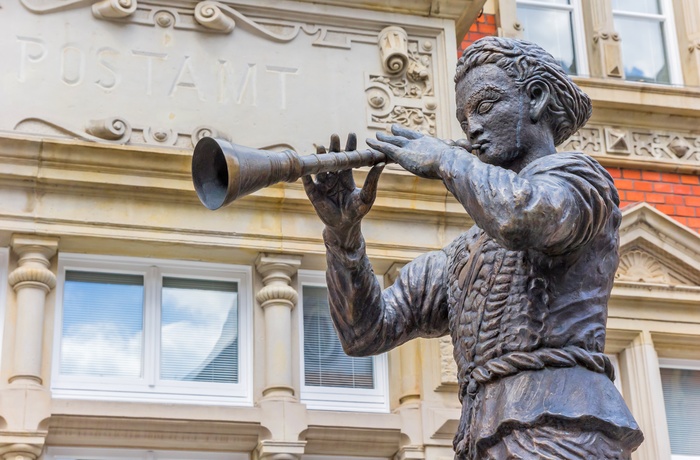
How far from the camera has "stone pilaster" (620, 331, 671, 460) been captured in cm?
952

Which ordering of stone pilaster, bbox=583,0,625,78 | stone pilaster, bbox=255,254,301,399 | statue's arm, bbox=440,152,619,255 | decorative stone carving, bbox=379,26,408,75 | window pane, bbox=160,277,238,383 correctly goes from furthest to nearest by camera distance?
stone pilaster, bbox=583,0,625,78, decorative stone carving, bbox=379,26,408,75, window pane, bbox=160,277,238,383, stone pilaster, bbox=255,254,301,399, statue's arm, bbox=440,152,619,255

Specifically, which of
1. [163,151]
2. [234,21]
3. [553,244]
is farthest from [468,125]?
[234,21]

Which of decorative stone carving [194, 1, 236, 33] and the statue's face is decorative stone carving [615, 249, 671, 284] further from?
the statue's face

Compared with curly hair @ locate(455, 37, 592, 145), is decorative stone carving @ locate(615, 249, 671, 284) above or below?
above

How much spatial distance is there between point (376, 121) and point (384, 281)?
37.0 inches

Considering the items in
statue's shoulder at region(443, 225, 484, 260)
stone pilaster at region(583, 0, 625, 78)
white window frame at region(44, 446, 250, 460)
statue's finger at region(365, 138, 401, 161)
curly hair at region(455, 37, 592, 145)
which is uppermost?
stone pilaster at region(583, 0, 625, 78)

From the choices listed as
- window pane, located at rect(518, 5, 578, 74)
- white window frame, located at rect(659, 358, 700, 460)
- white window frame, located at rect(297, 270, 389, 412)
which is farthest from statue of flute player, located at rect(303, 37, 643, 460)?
window pane, located at rect(518, 5, 578, 74)

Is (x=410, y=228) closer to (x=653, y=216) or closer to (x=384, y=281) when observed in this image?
(x=384, y=281)

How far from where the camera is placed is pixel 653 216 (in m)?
10.1

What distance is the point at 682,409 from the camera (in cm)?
993

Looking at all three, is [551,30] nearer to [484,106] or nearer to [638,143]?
[638,143]

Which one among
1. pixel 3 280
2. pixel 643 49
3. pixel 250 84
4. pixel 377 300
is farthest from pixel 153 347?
pixel 377 300

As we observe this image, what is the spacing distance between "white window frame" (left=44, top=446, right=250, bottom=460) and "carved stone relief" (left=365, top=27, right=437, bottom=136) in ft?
7.24

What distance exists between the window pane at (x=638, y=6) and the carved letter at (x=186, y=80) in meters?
3.26
